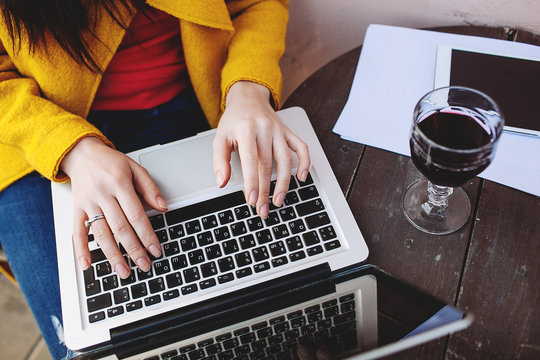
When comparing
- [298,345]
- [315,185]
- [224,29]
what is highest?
[224,29]

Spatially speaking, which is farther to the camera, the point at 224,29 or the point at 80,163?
the point at 224,29

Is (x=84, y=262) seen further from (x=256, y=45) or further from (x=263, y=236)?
(x=256, y=45)

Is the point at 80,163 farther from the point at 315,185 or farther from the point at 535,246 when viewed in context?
the point at 535,246

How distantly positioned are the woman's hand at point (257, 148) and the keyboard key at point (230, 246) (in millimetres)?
54

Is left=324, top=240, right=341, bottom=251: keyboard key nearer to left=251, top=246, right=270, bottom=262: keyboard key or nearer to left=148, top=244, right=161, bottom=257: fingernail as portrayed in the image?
left=251, top=246, right=270, bottom=262: keyboard key

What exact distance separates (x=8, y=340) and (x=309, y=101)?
1.19 metres

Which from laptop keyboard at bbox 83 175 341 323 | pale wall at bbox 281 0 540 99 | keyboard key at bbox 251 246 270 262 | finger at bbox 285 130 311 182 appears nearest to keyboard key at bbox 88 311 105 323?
laptop keyboard at bbox 83 175 341 323

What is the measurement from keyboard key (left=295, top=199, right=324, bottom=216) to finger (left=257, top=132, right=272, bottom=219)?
0.05m

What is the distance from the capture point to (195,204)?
2.00ft

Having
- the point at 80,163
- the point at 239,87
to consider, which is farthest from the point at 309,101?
the point at 80,163

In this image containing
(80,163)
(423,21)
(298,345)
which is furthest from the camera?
(423,21)

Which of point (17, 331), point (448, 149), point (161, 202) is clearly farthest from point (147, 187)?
point (17, 331)

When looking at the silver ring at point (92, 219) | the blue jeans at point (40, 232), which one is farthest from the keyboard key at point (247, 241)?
the blue jeans at point (40, 232)

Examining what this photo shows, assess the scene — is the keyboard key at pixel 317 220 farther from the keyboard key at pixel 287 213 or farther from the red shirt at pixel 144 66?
the red shirt at pixel 144 66
